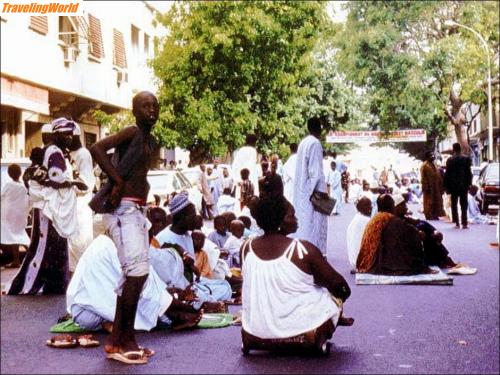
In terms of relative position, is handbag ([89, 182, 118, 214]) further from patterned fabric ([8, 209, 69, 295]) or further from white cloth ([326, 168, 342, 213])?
white cloth ([326, 168, 342, 213])

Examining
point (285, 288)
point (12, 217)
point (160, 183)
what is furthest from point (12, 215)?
point (160, 183)

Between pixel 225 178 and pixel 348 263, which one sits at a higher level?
pixel 225 178

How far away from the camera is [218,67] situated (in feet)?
50.9

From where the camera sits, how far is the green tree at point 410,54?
36.8 metres

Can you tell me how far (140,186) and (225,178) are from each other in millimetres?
18915

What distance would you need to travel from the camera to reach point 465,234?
56.0 feet

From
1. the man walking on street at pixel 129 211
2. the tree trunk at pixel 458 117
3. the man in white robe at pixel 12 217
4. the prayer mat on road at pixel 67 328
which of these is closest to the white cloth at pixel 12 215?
the man in white robe at pixel 12 217

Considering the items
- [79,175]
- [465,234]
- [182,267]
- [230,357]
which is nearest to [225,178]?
[465,234]

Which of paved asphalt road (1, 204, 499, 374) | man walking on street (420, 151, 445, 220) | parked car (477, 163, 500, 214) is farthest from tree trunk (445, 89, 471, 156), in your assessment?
paved asphalt road (1, 204, 499, 374)

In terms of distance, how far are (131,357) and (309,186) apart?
522 cm

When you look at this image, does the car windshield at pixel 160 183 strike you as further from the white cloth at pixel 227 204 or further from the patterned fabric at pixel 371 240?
the patterned fabric at pixel 371 240

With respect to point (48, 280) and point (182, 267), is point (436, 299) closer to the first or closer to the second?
point (182, 267)

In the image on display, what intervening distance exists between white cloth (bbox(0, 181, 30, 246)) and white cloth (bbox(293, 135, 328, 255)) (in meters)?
5.27

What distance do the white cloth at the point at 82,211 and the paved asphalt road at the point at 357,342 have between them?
3.79 feet
